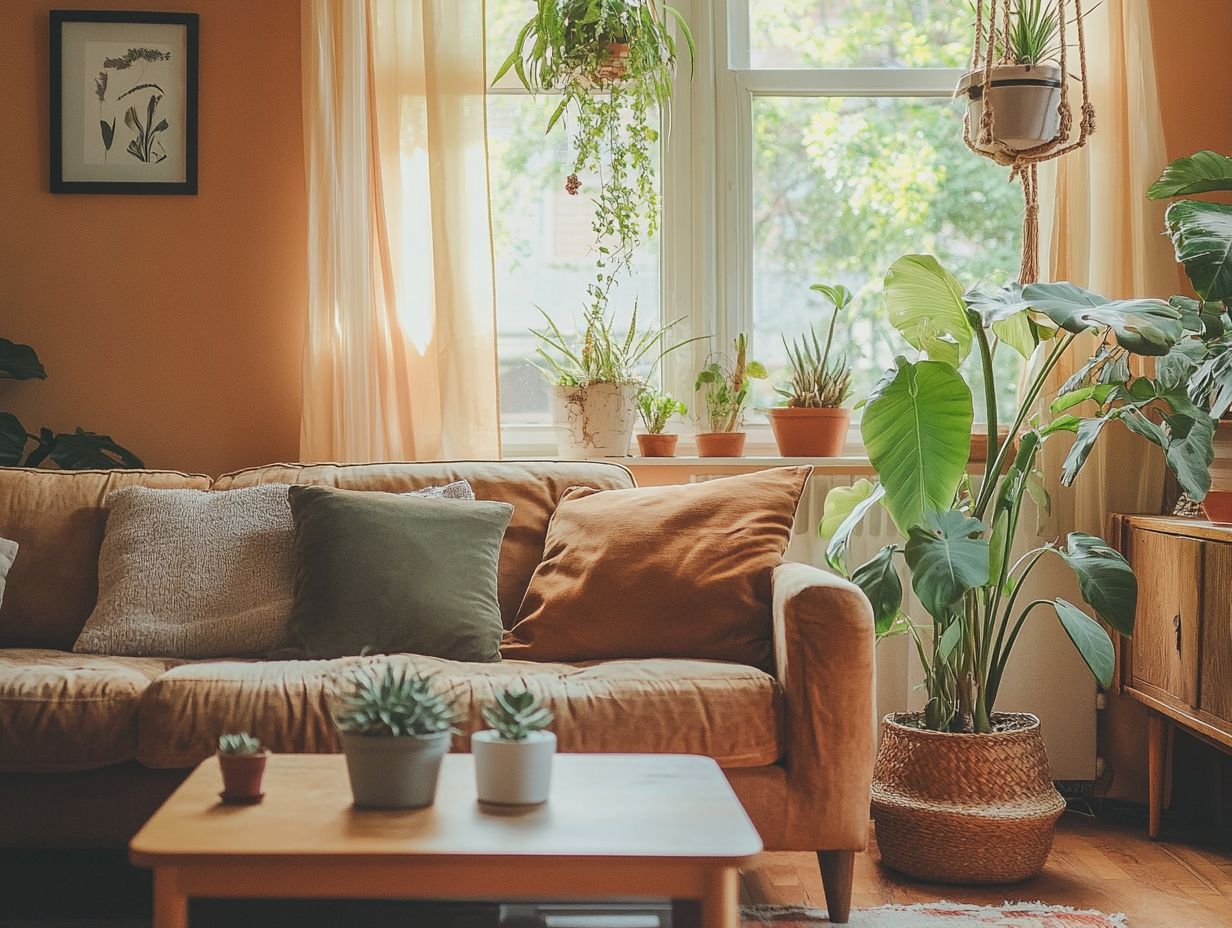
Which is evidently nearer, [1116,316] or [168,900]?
[168,900]

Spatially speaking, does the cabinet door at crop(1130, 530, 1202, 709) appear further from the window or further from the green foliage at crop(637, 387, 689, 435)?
the green foliage at crop(637, 387, 689, 435)

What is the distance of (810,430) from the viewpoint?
326cm

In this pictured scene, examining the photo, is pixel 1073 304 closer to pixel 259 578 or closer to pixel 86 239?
pixel 259 578

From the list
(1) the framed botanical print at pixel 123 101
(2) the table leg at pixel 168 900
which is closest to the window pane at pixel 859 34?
(1) the framed botanical print at pixel 123 101

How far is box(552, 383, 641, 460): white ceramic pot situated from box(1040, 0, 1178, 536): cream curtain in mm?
1104

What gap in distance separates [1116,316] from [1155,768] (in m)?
1.20

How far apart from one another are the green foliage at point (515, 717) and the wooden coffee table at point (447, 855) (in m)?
0.10

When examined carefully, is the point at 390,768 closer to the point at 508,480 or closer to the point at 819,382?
the point at 508,480

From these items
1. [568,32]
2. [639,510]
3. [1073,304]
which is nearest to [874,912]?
[639,510]

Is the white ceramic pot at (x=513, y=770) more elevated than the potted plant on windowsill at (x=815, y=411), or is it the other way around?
the potted plant on windowsill at (x=815, y=411)

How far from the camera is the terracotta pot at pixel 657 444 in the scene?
329 cm

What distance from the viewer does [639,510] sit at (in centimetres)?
263

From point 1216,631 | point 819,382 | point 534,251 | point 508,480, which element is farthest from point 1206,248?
point 534,251

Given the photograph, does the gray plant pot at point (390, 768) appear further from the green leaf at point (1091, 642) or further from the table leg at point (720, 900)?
the green leaf at point (1091, 642)
